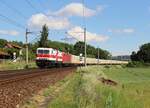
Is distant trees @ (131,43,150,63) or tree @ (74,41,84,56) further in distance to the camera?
distant trees @ (131,43,150,63)

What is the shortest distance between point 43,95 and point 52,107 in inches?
212

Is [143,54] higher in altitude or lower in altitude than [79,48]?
lower

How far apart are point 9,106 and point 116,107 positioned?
3.52m

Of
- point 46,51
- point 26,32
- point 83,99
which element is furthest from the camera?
point 26,32

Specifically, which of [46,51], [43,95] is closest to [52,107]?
[43,95]

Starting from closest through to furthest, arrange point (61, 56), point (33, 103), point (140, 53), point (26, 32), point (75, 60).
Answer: point (33, 103), point (26, 32), point (61, 56), point (75, 60), point (140, 53)

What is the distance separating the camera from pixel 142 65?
139m

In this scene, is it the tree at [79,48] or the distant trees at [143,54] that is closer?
the tree at [79,48]

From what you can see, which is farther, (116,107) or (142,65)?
(142,65)

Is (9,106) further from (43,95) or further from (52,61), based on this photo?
(52,61)

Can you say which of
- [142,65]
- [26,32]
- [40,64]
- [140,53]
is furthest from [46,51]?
[140,53]

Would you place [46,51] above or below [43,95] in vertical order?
above

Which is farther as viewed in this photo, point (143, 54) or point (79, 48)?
point (79, 48)

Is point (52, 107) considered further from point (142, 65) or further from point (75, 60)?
point (142, 65)
